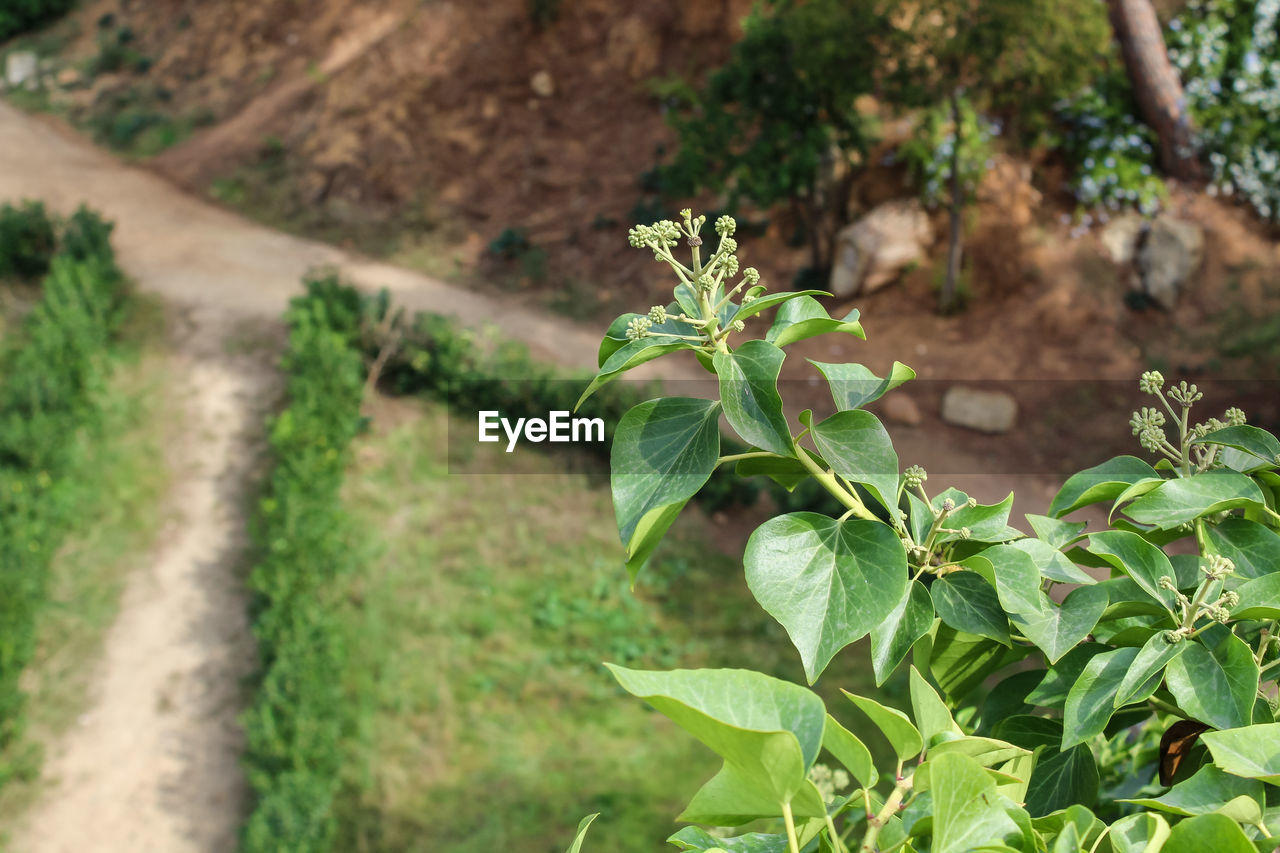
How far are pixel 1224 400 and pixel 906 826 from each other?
7.46m

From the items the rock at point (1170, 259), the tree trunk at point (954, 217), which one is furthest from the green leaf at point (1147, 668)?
the rock at point (1170, 259)

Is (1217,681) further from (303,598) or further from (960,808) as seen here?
(303,598)

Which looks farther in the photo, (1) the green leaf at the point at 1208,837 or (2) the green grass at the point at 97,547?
(2) the green grass at the point at 97,547

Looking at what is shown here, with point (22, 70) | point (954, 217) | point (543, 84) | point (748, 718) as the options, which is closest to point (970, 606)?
point (748, 718)

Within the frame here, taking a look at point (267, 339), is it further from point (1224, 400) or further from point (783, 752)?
point (783, 752)

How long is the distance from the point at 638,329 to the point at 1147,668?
0.54 m

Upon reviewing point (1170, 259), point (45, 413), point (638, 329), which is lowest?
point (45, 413)

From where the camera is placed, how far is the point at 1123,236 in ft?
27.4

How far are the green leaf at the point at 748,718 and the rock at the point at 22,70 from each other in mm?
18066

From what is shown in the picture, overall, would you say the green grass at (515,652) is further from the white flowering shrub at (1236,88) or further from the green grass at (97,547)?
the white flowering shrub at (1236,88)

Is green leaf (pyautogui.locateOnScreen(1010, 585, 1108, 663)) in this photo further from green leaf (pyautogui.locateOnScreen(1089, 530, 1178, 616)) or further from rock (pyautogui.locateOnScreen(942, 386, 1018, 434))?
rock (pyautogui.locateOnScreen(942, 386, 1018, 434))

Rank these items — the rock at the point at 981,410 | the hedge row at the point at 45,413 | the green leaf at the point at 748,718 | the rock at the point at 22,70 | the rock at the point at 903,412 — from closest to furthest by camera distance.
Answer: the green leaf at the point at 748,718
the hedge row at the point at 45,413
the rock at the point at 981,410
the rock at the point at 903,412
the rock at the point at 22,70

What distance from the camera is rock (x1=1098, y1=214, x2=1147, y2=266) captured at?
8.29 metres

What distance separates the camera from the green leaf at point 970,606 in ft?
3.05
